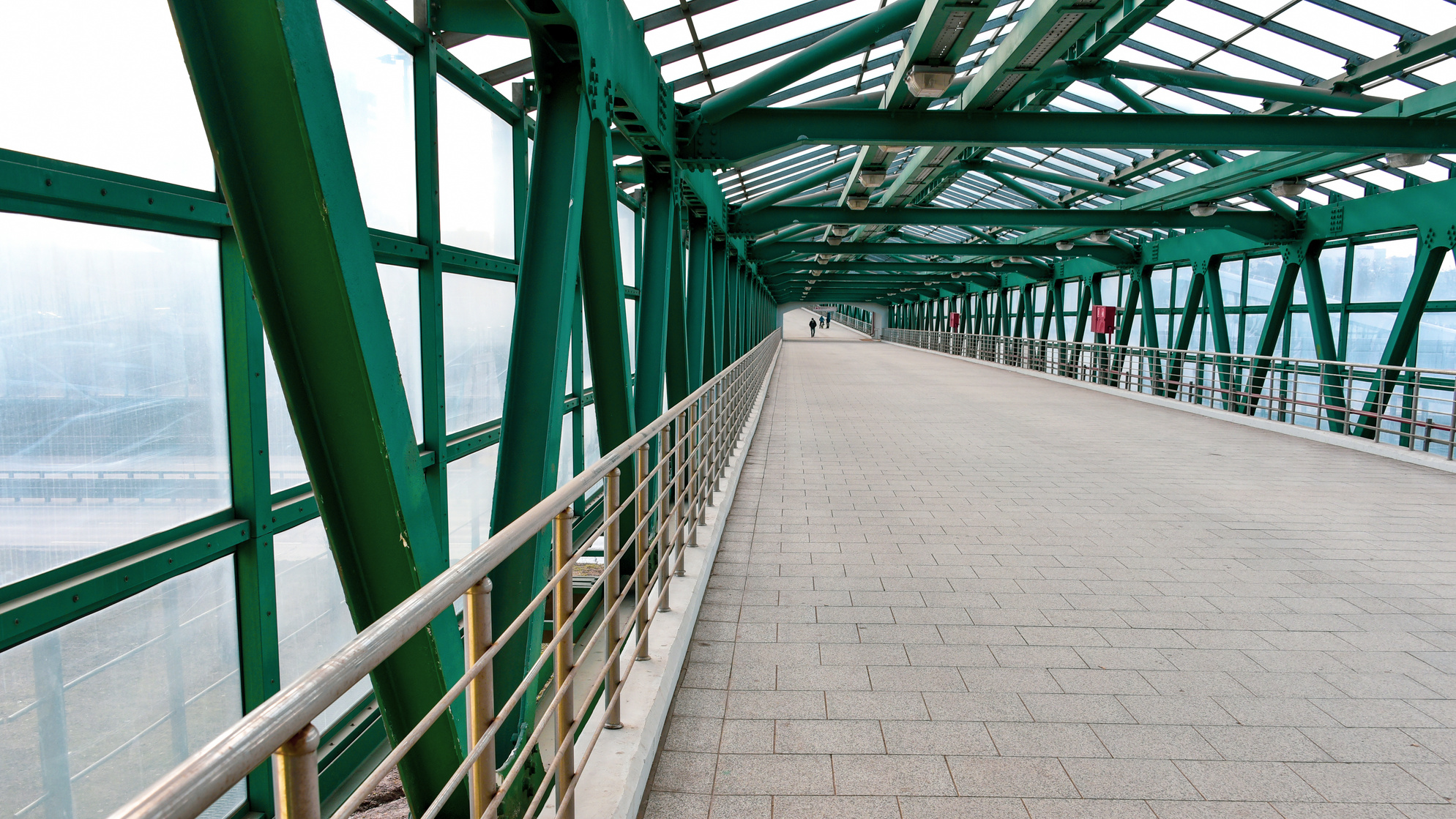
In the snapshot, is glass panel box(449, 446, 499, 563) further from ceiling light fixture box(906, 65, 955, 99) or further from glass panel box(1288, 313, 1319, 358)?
glass panel box(1288, 313, 1319, 358)

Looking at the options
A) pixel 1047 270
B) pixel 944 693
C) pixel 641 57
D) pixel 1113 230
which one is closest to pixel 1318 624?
pixel 944 693

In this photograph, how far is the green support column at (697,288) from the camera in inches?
377

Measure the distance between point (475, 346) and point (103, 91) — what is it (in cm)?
335

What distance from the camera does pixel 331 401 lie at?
2189mm

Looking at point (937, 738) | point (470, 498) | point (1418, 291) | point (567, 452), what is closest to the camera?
point (937, 738)

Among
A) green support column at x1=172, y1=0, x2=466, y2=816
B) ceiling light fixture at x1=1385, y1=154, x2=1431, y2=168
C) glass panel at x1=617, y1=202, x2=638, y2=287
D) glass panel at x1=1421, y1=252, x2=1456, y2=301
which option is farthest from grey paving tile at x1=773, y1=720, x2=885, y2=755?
glass panel at x1=1421, y1=252, x2=1456, y2=301

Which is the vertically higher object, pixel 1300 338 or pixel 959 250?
pixel 959 250

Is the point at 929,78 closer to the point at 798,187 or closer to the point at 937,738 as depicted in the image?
the point at 937,738

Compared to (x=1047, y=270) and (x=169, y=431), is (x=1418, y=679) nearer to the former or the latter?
(x=169, y=431)

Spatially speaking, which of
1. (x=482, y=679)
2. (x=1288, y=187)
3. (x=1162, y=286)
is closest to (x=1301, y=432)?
(x=1288, y=187)

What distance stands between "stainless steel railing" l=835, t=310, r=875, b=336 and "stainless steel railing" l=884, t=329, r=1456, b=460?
41961 millimetres

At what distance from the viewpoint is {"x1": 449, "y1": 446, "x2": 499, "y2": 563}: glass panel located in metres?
5.84

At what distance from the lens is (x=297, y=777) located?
0.94 m

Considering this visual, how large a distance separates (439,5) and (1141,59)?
25.4 feet
